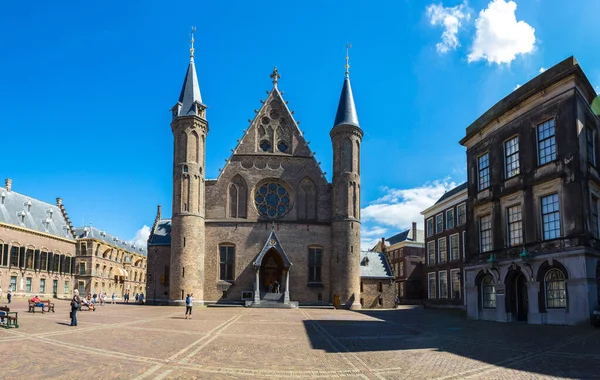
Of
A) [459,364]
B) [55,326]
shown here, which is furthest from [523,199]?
[55,326]

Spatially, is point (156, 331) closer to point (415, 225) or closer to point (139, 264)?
point (415, 225)

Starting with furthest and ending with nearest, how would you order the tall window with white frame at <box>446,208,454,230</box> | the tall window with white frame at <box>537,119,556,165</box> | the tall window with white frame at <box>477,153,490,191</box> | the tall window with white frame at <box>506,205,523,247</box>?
1. the tall window with white frame at <box>446,208,454,230</box>
2. the tall window with white frame at <box>477,153,490,191</box>
3. the tall window with white frame at <box>506,205,523,247</box>
4. the tall window with white frame at <box>537,119,556,165</box>

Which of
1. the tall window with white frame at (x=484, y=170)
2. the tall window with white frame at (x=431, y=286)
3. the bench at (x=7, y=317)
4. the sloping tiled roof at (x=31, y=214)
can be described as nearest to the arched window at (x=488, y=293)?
the tall window with white frame at (x=484, y=170)

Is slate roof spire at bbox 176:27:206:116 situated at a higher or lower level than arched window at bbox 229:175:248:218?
higher

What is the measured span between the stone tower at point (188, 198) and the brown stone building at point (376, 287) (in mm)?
15445

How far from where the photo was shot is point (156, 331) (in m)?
17.8

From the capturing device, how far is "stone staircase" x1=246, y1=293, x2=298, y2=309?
4109 centimetres

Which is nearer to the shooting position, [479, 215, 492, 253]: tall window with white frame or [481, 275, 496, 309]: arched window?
[481, 275, 496, 309]: arched window

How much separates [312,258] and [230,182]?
10501 millimetres

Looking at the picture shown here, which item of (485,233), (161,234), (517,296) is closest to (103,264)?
(161,234)

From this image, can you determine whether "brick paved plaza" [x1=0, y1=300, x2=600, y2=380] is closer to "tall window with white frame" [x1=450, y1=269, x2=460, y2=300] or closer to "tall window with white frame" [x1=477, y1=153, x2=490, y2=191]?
"tall window with white frame" [x1=477, y1=153, x2=490, y2=191]

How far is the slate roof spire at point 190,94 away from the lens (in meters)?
44.8

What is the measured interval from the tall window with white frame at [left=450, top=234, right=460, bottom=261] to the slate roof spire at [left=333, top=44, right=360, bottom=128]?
15415 mm

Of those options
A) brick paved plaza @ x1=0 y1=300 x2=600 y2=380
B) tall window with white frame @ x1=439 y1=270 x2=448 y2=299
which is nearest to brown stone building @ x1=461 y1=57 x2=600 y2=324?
brick paved plaza @ x1=0 y1=300 x2=600 y2=380
